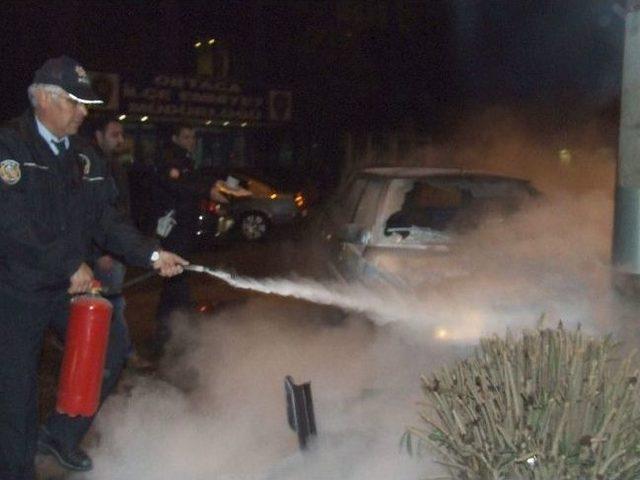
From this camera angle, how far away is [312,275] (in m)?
8.15

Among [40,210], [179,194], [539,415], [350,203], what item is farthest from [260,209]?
[539,415]

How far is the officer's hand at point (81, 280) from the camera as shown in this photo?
464cm

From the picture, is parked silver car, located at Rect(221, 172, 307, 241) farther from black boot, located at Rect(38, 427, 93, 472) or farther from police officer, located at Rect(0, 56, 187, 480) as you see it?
police officer, located at Rect(0, 56, 187, 480)

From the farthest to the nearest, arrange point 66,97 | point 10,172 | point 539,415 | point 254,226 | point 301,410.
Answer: point 254,226
point 301,410
point 66,97
point 10,172
point 539,415

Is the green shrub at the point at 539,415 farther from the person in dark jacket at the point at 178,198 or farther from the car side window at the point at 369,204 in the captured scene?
the person in dark jacket at the point at 178,198

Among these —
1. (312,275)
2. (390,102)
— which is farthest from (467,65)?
(312,275)

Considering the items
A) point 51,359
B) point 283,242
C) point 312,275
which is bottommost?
point 283,242

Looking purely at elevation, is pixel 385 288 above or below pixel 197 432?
above

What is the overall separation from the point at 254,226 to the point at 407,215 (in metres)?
13.7

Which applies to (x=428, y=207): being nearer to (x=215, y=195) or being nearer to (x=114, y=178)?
(x=215, y=195)

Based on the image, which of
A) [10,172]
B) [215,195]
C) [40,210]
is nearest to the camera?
[10,172]

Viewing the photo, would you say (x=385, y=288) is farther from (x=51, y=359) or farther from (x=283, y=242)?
(x=283, y=242)

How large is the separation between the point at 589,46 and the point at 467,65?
7499mm

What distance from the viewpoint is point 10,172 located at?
4.42 metres
